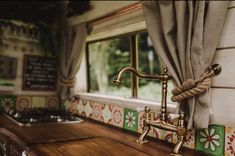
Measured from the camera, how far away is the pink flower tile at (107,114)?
205 centimetres

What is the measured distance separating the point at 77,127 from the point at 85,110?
19.3 inches

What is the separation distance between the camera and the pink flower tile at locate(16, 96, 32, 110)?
267cm

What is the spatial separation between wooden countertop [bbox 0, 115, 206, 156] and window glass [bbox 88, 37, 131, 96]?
0.96m

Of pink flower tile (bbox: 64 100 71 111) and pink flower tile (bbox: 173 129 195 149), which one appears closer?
pink flower tile (bbox: 173 129 195 149)

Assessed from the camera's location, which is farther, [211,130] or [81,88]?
[81,88]

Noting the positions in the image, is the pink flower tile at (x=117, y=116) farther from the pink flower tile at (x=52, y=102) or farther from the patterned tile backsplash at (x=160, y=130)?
the pink flower tile at (x=52, y=102)

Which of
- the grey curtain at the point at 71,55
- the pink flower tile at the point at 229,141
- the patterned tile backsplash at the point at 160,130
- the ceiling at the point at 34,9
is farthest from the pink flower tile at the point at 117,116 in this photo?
the ceiling at the point at 34,9

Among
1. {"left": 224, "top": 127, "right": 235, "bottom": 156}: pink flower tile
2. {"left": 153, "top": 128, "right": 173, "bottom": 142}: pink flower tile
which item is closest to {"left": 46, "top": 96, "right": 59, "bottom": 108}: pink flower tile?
{"left": 153, "top": 128, "right": 173, "bottom": 142}: pink flower tile

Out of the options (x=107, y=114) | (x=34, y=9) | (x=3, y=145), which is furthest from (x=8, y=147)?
(x=34, y=9)

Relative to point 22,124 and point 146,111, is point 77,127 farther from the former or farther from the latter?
point 146,111

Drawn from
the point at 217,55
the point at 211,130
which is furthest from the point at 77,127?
the point at 217,55

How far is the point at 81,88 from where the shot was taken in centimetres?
276

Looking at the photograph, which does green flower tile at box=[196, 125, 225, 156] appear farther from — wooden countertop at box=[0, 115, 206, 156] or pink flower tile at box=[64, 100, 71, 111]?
pink flower tile at box=[64, 100, 71, 111]

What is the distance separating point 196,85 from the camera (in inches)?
48.4
